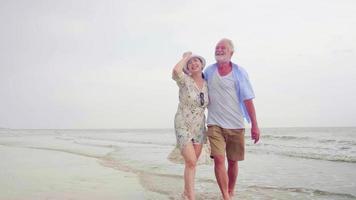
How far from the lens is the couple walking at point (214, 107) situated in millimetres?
4957

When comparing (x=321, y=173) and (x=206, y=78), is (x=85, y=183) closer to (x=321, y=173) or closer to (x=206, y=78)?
(x=206, y=78)

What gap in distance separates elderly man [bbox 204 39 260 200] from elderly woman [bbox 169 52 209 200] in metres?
0.14

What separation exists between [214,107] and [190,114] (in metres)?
0.33

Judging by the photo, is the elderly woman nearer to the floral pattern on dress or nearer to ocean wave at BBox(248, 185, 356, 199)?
the floral pattern on dress

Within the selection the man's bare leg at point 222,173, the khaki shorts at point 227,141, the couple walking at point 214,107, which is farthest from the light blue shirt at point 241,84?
the man's bare leg at point 222,173

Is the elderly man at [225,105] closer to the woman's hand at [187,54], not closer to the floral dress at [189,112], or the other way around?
the floral dress at [189,112]

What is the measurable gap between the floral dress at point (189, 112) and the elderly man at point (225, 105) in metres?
0.16

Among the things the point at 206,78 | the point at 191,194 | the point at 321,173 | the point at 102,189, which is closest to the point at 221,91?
the point at 206,78

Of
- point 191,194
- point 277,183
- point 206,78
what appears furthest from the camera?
point 277,183

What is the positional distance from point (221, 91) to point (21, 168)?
552 centimetres

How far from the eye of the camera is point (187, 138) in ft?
16.2

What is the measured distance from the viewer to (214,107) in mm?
5098

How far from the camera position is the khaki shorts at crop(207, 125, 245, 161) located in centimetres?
504

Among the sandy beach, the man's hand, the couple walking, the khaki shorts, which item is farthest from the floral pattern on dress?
the sandy beach
